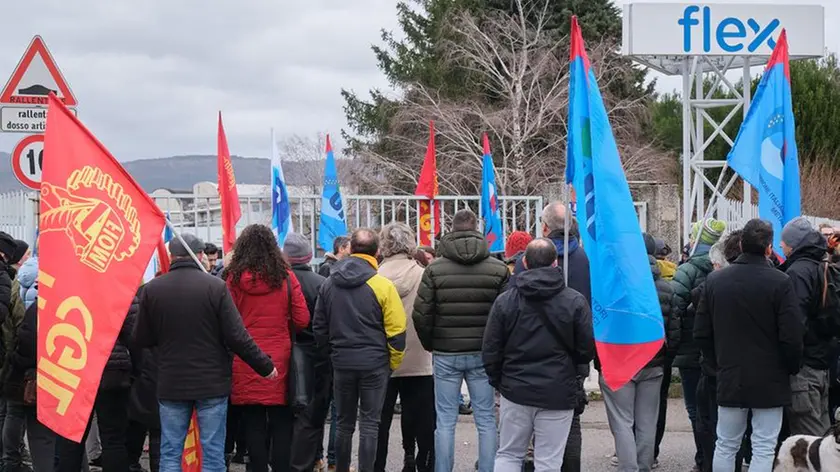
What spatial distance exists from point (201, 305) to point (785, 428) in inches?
165

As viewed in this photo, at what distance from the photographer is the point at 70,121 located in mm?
5223

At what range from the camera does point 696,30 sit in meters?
13.4

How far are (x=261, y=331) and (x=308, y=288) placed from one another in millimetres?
648

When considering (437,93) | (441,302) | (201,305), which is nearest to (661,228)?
(441,302)

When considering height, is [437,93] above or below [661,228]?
above

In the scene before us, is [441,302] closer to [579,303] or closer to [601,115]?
[579,303]

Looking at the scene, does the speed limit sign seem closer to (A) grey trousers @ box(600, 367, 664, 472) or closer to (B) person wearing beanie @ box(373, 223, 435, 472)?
(B) person wearing beanie @ box(373, 223, 435, 472)

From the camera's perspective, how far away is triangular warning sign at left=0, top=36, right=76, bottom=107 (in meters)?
7.88

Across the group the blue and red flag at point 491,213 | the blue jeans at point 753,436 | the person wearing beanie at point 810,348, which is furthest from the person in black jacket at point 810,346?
the blue and red flag at point 491,213

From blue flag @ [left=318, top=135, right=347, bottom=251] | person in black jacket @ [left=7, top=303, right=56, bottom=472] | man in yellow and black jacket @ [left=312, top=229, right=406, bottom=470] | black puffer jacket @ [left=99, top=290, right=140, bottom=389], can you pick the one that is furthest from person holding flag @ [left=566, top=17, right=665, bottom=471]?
blue flag @ [left=318, top=135, right=347, bottom=251]

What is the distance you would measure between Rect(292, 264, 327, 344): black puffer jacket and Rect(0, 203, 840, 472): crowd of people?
0.5 inches

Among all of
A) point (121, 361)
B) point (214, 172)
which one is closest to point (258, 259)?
point (121, 361)

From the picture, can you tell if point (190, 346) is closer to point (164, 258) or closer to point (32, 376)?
point (164, 258)

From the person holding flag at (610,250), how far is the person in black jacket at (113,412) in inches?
122
